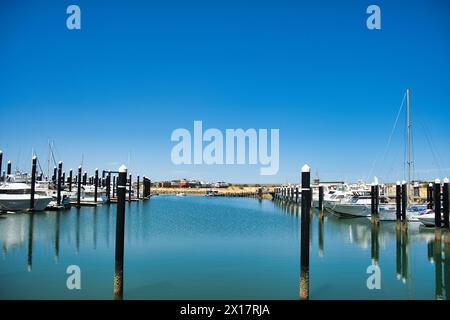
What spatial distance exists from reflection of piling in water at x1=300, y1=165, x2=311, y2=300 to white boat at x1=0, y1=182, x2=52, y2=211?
3497 cm

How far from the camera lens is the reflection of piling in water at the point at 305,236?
12188mm

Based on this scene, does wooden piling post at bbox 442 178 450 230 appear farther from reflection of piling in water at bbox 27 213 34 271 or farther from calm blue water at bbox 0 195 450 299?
reflection of piling in water at bbox 27 213 34 271

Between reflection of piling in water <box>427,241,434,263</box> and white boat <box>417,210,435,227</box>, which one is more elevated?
white boat <box>417,210,435,227</box>

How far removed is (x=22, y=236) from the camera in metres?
24.2

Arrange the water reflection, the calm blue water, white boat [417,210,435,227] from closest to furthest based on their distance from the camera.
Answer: the calm blue water < the water reflection < white boat [417,210,435,227]

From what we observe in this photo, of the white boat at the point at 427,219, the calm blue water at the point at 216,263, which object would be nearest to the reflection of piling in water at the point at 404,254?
the calm blue water at the point at 216,263

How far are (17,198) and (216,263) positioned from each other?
29523mm

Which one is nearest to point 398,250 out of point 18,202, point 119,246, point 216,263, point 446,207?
point 446,207

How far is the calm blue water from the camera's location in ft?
44.2

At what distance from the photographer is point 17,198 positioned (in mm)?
39281

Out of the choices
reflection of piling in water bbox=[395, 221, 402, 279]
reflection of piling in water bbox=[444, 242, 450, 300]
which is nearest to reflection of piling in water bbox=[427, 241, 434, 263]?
reflection of piling in water bbox=[444, 242, 450, 300]

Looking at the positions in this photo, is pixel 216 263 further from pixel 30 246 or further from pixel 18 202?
pixel 18 202
